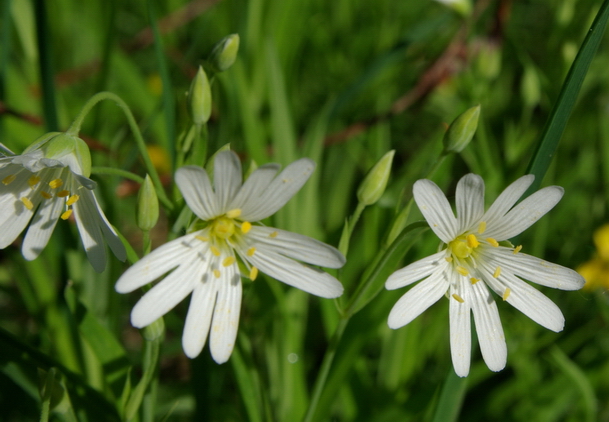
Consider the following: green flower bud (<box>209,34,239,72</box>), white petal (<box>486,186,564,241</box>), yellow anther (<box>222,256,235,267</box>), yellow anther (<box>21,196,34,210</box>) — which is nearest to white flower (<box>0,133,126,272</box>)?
yellow anther (<box>21,196,34,210</box>)

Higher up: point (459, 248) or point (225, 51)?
point (225, 51)

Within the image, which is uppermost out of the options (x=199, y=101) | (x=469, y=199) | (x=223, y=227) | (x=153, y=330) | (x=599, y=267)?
(x=599, y=267)

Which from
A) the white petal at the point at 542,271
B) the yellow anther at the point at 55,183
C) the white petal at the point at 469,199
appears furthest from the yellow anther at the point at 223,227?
the white petal at the point at 542,271

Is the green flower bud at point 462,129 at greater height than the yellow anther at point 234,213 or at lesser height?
greater

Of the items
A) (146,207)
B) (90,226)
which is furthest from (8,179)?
(146,207)

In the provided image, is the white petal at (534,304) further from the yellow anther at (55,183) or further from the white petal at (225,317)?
the yellow anther at (55,183)

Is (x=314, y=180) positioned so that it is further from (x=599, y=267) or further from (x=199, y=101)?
(x=599, y=267)

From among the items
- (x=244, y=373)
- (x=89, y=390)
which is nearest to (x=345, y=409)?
(x=244, y=373)

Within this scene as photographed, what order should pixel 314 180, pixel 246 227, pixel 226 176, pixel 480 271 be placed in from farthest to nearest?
1. pixel 314 180
2. pixel 480 271
3. pixel 246 227
4. pixel 226 176
